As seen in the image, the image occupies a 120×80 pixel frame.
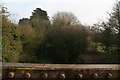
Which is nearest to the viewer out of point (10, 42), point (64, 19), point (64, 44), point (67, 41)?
point (10, 42)

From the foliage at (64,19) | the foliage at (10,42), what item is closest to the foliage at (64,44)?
the foliage at (64,19)

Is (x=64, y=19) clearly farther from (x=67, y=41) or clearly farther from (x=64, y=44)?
(x=64, y=44)

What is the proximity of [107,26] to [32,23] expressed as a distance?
5.49 meters

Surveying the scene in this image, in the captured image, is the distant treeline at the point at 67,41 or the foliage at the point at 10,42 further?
the distant treeline at the point at 67,41

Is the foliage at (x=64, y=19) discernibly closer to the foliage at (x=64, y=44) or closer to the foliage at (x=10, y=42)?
the foliage at (x=64, y=44)

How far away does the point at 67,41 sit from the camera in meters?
12.4

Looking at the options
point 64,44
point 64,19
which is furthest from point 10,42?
point 64,19

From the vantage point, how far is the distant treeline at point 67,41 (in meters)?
12.3

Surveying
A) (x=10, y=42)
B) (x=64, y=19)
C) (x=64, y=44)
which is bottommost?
(x=64, y=44)

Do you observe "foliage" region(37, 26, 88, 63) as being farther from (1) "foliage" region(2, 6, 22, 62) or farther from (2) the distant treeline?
(1) "foliage" region(2, 6, 22, 62)

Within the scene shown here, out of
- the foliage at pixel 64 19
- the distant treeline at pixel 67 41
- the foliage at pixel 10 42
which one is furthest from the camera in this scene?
the foliage at pixel 64 19

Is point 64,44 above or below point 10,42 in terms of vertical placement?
Result: below

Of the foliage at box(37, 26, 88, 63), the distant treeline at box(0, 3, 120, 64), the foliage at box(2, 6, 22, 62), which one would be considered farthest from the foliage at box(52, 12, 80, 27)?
the foliage at box(2, 6, 22, 62)

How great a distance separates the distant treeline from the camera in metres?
12.3
